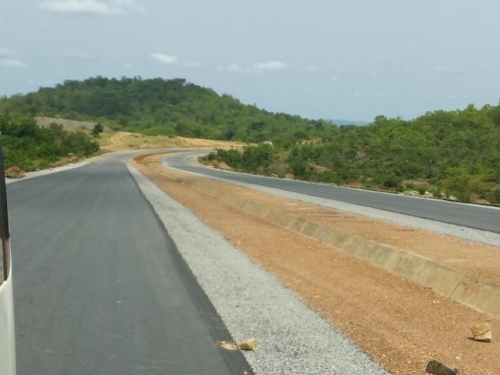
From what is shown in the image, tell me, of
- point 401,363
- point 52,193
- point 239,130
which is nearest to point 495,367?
point 401,363

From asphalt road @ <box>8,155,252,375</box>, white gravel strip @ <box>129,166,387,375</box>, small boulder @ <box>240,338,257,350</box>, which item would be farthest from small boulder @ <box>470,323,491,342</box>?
asphalt road @ <box>8,155,252,375</box>

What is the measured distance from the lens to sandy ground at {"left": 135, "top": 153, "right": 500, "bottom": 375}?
27.5 feet

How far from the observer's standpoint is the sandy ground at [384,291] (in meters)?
8.38

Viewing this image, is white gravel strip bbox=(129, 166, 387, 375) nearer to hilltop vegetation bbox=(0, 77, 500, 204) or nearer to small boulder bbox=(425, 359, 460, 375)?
small boulder bbox=(425, 359, 460, 375)

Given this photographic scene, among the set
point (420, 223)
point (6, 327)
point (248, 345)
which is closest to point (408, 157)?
point (420, 223)

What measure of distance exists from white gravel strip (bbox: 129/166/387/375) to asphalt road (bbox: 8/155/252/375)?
25 centimetres

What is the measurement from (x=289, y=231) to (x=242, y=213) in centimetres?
584

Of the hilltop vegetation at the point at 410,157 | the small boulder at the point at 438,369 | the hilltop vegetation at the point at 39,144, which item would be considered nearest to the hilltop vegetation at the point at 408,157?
the hilltop vegetation at the point at 410,157

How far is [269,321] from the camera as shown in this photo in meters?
9.60

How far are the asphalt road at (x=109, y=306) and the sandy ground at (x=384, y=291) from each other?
1.59 metres

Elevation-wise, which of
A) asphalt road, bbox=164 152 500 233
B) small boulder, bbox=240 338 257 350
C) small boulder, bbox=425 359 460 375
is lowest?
asphalt road, bbox=164 152 500 233

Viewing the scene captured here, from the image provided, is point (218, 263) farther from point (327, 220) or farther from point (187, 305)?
point (327, 220)

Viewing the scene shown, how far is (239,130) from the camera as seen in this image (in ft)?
656

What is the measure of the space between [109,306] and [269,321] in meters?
2.14
